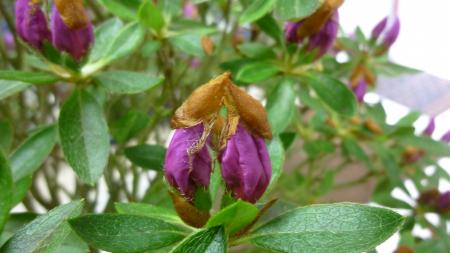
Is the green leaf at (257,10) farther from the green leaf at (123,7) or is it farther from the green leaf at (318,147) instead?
the green leaf at (318,147)

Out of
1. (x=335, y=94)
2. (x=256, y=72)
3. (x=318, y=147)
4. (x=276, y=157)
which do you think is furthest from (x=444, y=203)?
(x=276, y=157)

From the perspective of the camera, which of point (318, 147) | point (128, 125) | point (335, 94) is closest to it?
point (335, 94)

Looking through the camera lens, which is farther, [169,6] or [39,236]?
[169,6]

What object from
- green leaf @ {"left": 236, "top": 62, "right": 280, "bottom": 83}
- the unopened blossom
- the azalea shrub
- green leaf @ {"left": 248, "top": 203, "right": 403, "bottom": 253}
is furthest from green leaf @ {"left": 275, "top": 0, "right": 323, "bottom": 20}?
the unopened blossom

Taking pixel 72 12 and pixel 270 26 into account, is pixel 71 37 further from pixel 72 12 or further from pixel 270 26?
pixel 270 26

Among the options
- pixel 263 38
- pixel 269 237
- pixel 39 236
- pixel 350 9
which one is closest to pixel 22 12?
pixel 39 236

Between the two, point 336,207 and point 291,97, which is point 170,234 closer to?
point 336,207

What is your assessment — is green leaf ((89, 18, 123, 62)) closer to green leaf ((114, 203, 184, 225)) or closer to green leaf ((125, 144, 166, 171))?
green leaf ((125, 144, 166, 171))
